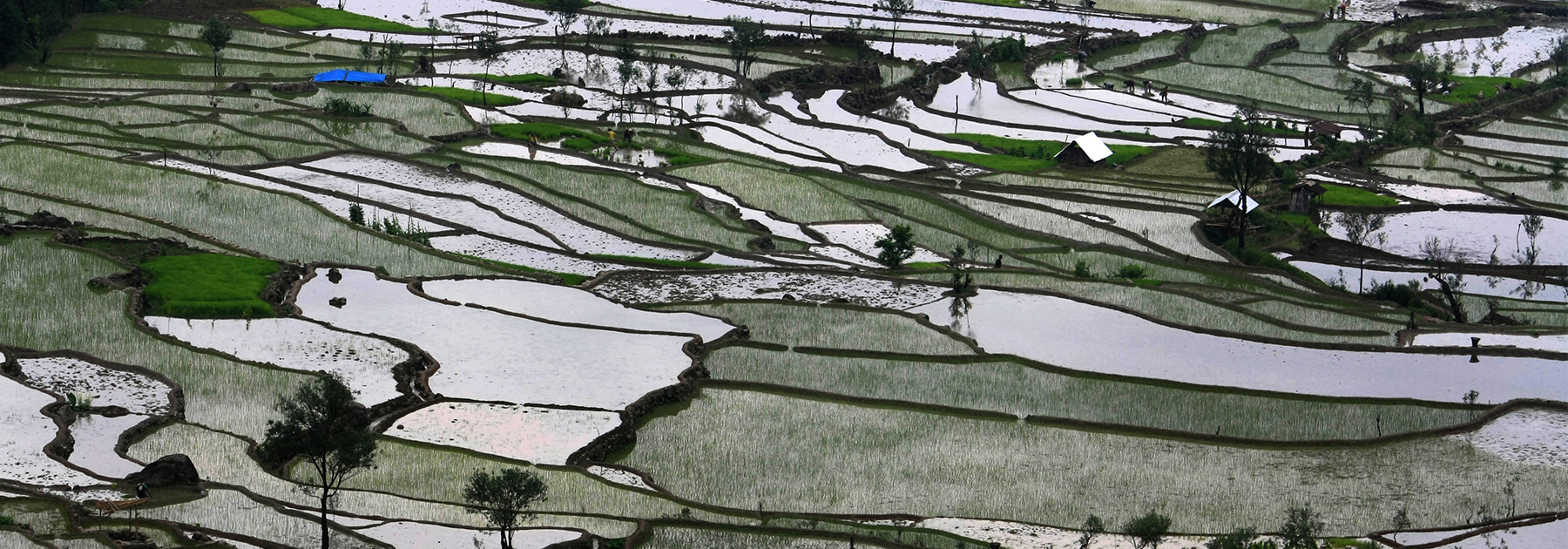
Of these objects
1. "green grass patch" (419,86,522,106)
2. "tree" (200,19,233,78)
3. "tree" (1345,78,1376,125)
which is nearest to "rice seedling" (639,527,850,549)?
"green grass patch" (419,86,522,106)

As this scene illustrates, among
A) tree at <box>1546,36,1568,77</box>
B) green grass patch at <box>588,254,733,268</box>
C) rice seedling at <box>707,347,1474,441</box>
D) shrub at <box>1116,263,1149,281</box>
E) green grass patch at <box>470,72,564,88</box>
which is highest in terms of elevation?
tree at <box>1546,36,1568,77</box>

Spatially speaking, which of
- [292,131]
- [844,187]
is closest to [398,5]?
[292,131]

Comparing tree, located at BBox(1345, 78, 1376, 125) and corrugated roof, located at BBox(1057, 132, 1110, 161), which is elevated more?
tree, located at BBox(1345, 78, 1376, 125)

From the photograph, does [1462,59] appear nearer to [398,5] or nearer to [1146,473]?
→ [398,5]

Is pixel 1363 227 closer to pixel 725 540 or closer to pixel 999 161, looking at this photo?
pixel 999 161

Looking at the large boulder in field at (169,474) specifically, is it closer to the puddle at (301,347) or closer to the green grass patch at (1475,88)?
the puddle at (301,347)

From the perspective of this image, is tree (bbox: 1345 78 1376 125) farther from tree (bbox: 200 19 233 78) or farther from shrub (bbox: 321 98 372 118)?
tree (bbox: 200 19 233 78)

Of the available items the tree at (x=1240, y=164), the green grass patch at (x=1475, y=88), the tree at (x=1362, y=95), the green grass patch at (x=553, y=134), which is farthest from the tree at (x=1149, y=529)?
the green grass patch at (x=1475, y=88)
